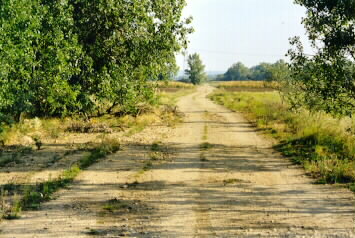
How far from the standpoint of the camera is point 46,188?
35.1 feet

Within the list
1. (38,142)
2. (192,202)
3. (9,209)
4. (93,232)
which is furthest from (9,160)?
(192,202)

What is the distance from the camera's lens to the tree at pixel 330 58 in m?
14.4

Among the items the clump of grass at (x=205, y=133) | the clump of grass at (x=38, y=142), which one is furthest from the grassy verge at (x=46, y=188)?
the clump of grass at (x=205, y=133)

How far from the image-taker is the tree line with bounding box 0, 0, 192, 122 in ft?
55.0

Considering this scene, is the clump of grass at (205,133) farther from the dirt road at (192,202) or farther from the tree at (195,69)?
the tree at (195,69)

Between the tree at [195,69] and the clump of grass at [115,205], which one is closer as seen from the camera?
the clump of grass at [115,205]

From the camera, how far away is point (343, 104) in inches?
599

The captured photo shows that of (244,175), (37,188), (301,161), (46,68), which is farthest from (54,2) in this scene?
(301,161)

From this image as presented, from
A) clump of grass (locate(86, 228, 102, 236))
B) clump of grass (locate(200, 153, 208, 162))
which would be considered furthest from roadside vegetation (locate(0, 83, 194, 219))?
clump of grass (locate(86, 228, 102, 236))

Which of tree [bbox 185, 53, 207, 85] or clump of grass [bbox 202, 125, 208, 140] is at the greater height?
tree [bbox 185, 53, 207, 85]

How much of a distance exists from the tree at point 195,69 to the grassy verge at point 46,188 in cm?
11927

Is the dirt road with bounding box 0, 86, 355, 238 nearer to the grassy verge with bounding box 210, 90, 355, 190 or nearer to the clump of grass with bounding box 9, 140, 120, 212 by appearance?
the clump of grass with bounding box 9, 140, 120, 212

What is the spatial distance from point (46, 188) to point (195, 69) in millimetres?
125650

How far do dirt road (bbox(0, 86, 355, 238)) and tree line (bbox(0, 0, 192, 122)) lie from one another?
5.23m
